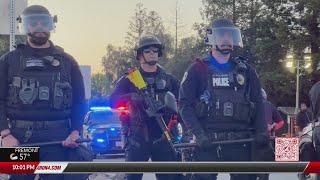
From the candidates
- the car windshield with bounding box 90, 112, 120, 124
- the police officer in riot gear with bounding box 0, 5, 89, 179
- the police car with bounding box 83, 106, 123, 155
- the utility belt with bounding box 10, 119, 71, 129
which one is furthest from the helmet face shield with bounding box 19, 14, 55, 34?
the car windshield with bounding box 90, 112, 120, 124

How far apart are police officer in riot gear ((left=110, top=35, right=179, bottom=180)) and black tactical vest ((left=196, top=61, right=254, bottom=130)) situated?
910 millimetres

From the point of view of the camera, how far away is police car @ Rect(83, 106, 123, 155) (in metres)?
17.1

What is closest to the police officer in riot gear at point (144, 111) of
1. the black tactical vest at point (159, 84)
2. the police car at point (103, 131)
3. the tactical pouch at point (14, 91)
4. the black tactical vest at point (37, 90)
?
the black tactical vest at point (159, 84)

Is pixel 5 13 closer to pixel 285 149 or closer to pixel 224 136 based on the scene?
pixel 224 136

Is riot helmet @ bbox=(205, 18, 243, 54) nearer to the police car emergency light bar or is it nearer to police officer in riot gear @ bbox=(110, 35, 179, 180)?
police officer in riot gear @ bbox=(110, 35, 179, 180)

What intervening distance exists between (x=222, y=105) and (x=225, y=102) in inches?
1.5

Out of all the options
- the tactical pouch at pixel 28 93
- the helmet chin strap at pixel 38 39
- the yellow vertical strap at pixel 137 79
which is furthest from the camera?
the yellow vertical strap at pixel 137 79

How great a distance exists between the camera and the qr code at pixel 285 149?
16.5 ft

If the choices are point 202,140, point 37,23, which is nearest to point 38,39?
point 37,23

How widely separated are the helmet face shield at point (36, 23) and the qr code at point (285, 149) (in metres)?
2.25

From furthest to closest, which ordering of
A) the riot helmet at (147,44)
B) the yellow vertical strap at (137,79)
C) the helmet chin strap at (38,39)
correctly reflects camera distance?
the riot helmet at (147,44) → the yellow vertical strap at (137,79) → the helmet chin strap at (38,39)

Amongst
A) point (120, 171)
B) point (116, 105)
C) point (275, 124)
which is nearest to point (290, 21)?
point (275, 124)

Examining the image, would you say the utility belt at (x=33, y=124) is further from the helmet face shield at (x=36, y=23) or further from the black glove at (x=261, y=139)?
the black glove at (x=261, y=139)

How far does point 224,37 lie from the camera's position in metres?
6.05
